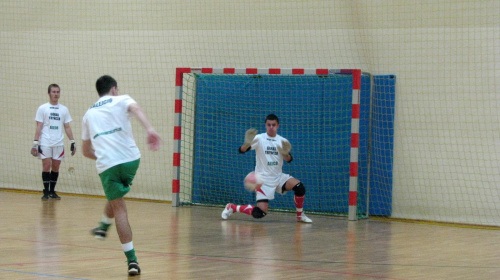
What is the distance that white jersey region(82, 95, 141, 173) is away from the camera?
6723 mm

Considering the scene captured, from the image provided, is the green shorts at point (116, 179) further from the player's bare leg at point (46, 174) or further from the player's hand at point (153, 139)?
the player's bare leg at point (46, 174)

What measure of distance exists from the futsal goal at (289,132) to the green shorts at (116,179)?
20.0 ft

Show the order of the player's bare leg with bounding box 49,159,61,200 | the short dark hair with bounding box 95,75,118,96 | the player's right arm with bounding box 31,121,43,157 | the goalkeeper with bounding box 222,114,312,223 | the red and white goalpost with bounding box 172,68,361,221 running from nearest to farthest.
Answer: the short dark hair with bounding box 95,75,118,96 < the goalkeeper with bounding box 222,114,312,223 < the red and white goalpost with bounding box 172,68,361,221 < the player's right arm with bounding box 31,121,43,157 < the player's bare leg with bounding box 49,159,61,200

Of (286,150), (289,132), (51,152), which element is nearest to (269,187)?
(286,150)

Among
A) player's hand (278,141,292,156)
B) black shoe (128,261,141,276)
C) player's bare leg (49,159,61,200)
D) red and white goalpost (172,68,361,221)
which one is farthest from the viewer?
player's bare leg (49,159,61,200)

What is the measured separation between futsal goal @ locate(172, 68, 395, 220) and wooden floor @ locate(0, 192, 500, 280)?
28.3 inches

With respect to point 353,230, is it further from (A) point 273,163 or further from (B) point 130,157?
(B) point 130,157

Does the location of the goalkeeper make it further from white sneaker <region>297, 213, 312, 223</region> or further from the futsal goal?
the futsal goal

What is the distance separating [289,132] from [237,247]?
4.97m

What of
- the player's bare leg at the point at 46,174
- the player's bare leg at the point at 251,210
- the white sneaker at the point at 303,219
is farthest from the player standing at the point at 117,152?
the player's bare leg at the point at 46,174

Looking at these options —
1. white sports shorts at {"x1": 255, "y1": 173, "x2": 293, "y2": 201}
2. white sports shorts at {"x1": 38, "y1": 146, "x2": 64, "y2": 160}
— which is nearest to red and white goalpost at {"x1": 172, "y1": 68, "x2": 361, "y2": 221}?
white sports shorts at {"x1": 255, "y1": 173, "x2": 293, "y2": 201}

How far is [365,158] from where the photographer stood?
1290 cm

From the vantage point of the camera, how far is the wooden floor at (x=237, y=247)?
7.06 m

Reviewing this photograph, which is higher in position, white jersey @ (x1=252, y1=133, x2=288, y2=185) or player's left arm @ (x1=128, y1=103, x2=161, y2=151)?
player's left arm @ (x1=128, y1=103, x2=161, y2=151)
